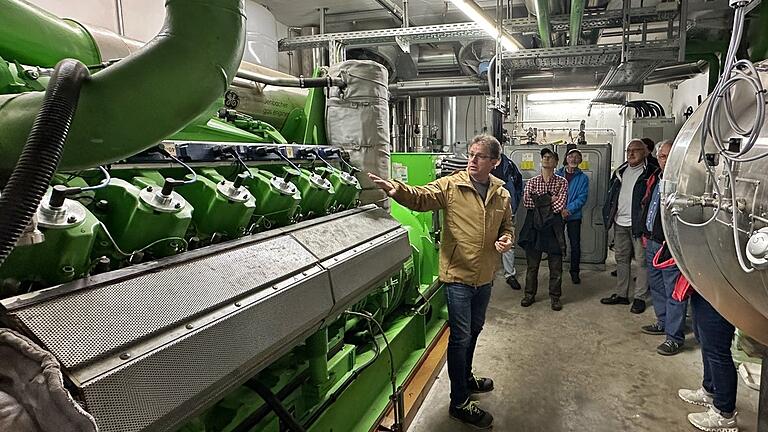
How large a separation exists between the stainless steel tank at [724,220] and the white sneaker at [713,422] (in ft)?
3.80

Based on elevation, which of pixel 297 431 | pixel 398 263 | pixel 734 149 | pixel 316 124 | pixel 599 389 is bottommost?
pixel 599 389


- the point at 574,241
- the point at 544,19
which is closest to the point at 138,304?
the point at 544,19

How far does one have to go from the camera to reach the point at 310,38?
445 cm

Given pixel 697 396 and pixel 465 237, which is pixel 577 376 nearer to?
pixel 697 396

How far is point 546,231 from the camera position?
4.68 metres

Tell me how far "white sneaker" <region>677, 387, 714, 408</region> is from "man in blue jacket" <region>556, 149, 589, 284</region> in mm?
2462

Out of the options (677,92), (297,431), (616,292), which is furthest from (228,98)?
(677,92)

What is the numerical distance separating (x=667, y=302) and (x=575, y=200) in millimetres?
1863

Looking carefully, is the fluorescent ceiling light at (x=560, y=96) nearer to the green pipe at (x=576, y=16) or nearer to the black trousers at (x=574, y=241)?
the black trousers at (x=574, y=241)

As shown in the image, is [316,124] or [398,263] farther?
[316,124]

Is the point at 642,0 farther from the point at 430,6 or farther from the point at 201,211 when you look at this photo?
the point at 201,211

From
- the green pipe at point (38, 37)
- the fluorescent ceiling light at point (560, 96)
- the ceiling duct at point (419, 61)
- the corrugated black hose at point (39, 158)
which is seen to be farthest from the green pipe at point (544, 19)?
the fluorescent ceiling light at point (560, 96)

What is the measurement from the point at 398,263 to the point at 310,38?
115 inches

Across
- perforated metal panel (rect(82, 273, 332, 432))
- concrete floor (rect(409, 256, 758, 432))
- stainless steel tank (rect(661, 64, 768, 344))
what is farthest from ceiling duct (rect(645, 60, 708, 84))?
perforated metal panel (rect(82, 273, 332, 432))
